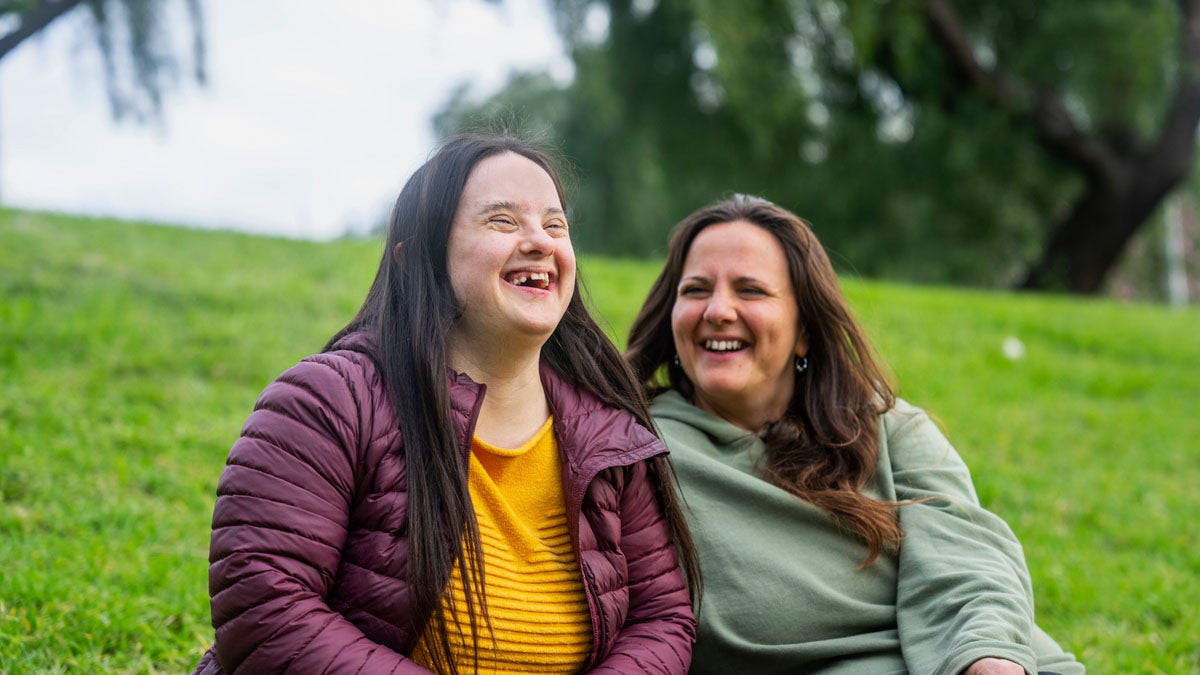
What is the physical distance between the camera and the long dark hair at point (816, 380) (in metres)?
2.79

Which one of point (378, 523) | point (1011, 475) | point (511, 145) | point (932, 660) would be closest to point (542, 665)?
point (378, 523)

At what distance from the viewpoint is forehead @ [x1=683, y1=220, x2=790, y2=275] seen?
Answer: 3021mm

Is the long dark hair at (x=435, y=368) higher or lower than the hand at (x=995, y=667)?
→ higher

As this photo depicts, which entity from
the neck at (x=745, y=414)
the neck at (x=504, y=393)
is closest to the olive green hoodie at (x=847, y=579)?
the neck at (x=745, y=414)

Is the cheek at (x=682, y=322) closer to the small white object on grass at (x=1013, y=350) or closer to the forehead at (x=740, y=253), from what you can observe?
the forehead at (x=740, y=253)

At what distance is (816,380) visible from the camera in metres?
3.12

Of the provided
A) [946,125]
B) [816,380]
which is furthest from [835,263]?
[946,125]

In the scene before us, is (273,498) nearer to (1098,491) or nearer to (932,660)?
(932,660)

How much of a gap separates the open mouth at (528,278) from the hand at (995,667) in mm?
1195

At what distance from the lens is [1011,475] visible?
5.76 meters

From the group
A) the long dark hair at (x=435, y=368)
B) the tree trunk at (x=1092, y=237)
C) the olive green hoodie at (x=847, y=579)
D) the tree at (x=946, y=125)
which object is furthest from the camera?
the tree trunk at (x=1092, y=237)

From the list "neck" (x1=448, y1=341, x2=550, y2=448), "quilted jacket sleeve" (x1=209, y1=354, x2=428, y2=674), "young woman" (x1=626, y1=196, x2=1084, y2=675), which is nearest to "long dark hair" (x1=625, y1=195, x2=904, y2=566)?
"young woman" (x1=626, y1=196, x2=1084, y2=675)

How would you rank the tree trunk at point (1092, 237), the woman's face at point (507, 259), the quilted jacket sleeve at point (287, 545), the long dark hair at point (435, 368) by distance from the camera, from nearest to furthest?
1. the quilted jacket sleeve at point (287, 545)
2. the long dark hair at point (435, 368)
3. the woman's face at point (507, 259)
4. the tree trunk at point (1092, 237)

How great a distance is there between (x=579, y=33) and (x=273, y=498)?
25.8 ft
